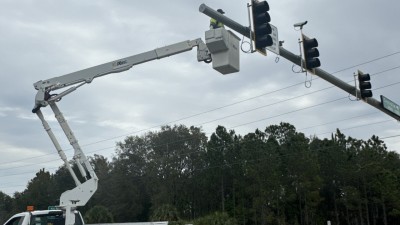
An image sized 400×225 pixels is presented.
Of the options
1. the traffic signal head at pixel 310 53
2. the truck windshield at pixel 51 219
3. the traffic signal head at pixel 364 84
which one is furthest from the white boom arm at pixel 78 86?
the traffic signal head at pixel 364 84

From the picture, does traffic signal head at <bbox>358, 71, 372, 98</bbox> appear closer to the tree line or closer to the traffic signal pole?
the traffic signal pole

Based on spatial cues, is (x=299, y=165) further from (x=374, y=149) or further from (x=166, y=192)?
(x=166, y=192)

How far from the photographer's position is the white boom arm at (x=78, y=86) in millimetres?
14891

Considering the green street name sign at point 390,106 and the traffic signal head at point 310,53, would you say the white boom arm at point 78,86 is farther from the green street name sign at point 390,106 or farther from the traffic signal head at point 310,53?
the green street name sign at point 390,106

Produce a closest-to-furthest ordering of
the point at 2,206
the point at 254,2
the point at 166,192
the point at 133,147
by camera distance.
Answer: the point at 254,2, the point at 166,192, the point at 133,147, the point at 2,206

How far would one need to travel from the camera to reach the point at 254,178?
6844 cm

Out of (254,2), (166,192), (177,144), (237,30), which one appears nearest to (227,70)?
(237,30)

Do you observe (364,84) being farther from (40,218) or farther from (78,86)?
(40,218)

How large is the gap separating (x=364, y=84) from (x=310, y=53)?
4039mm

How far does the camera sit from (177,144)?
87.8 meters

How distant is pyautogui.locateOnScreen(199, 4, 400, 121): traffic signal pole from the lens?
11.3m

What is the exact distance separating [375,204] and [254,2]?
67109mm

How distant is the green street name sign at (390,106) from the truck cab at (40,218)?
1168 centimetres

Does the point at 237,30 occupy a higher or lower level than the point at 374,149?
lower
